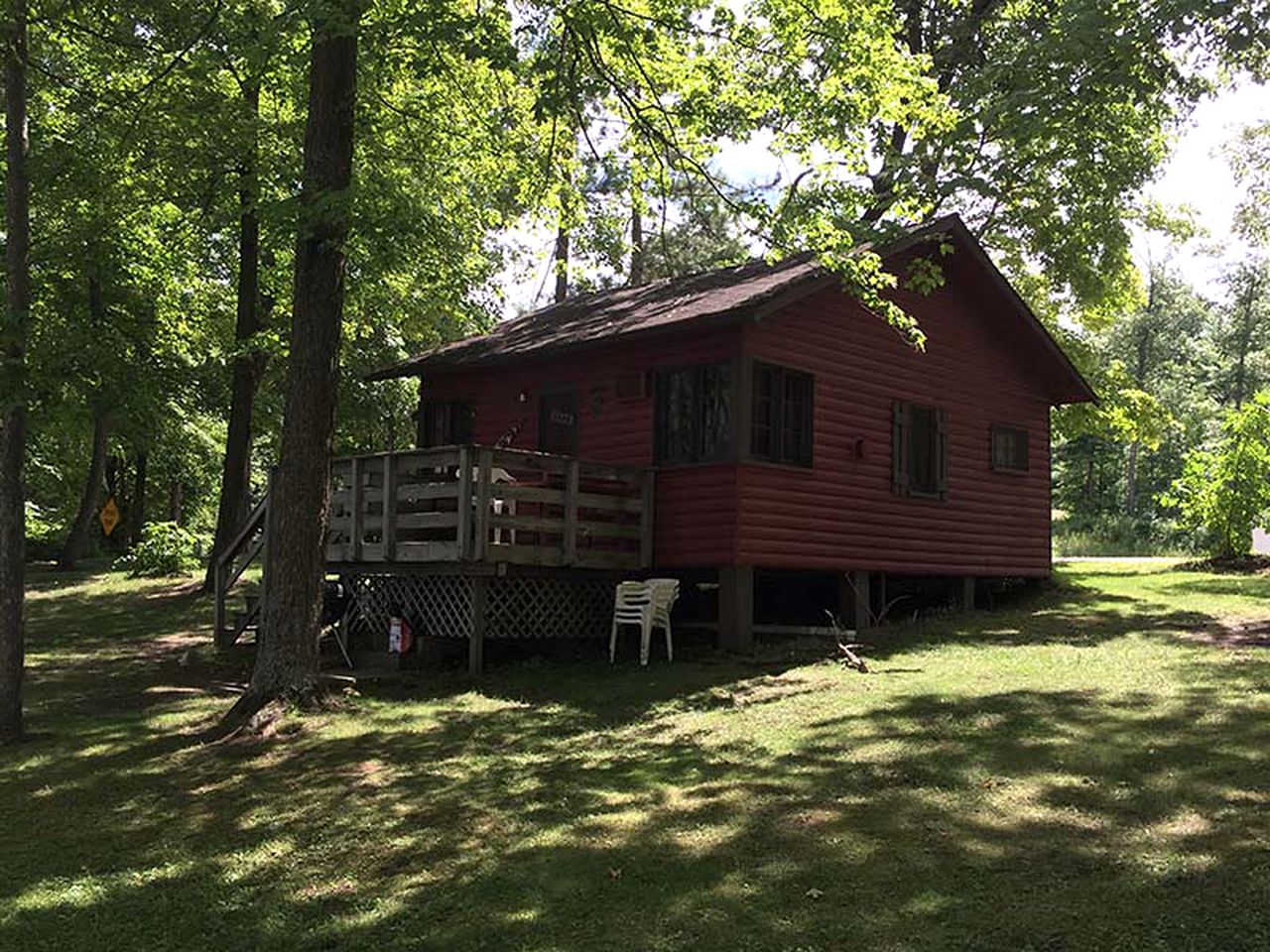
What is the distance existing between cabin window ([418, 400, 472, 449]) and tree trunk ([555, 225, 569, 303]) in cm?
281

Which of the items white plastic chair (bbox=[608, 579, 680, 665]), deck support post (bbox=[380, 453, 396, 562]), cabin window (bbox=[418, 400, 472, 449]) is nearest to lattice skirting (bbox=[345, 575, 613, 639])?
deck support post (bbox=[380, 453, 396, 562])

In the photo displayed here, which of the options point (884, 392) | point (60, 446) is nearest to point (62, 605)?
point (60, 446)

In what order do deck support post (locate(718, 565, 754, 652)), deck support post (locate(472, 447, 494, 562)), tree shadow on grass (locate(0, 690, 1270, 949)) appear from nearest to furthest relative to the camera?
1. tree shadow on grass (locate(0, 690, 1270, 949))
2. deck support post (locate(472, 447, 494, 562))
3. deck support post (locate(718, 565, 754, 652))

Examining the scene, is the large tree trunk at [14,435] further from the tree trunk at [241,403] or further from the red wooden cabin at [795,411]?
the tree trunk at [241,403]

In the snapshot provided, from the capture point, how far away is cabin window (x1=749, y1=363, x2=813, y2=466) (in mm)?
14039

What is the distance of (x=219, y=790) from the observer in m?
8.12

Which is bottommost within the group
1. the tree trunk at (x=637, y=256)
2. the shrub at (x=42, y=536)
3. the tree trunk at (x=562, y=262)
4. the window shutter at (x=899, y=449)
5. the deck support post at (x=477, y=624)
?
the deck support post at (x=477, y=624)

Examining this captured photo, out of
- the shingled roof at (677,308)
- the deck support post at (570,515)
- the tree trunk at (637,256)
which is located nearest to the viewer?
the deck support post at (570,515)

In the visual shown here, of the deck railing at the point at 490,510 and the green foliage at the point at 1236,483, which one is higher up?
the green foliage at the point at 1236,483

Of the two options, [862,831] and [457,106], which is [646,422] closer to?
[457,106]

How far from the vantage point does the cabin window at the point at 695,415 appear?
45.4 ft

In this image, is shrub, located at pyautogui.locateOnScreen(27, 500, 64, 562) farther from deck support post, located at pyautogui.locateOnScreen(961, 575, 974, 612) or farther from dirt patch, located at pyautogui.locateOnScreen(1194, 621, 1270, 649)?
dirt patch, located at pyautogui.locateOnScreen(1194, 621, 1270, 649)

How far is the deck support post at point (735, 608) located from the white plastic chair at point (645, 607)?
2.16ft

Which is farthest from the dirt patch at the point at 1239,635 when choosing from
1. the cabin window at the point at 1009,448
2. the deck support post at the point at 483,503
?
the deck support post at the point at 483,503
